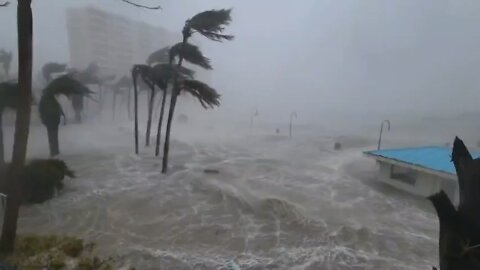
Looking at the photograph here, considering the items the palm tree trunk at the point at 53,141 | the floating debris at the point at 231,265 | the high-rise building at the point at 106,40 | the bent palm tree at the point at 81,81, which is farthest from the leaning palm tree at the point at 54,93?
the high-rise building at the point at 106,40

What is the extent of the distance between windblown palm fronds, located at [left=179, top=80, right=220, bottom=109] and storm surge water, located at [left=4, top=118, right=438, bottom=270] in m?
3.26

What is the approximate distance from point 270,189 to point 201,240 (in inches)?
225

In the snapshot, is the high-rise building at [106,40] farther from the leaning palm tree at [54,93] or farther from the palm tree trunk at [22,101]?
the palm tree trunk at [22,101]

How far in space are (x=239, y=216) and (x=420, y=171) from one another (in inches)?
332

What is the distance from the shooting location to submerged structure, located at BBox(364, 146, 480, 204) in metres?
14.2

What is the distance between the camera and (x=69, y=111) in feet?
146

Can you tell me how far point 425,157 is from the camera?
52.3ft

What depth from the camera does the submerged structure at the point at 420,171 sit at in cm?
1418

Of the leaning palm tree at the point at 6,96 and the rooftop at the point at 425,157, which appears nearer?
the leaning palm tree at the point at 6,96

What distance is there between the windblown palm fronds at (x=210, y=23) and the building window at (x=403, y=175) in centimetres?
946

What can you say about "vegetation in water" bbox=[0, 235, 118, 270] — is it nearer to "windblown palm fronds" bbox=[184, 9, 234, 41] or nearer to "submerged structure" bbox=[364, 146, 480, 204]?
"windblown palm fronds" bbox=[184, 9, 234, 41]

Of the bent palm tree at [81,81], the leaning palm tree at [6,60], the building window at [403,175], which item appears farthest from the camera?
the leaning palm tree at [6,60]

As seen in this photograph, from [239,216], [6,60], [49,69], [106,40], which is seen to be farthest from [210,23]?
[106,40]

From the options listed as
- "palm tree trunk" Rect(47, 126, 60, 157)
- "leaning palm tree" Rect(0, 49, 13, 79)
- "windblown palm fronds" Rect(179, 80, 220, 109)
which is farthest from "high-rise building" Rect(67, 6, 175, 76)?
"windblown palm fronds" Rect(179, 80, 220, 109)
